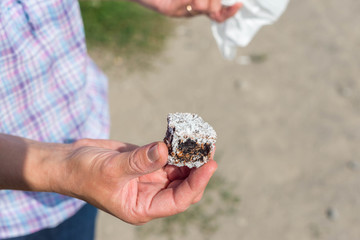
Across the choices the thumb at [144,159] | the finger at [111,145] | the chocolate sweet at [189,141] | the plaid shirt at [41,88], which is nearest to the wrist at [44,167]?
the finger at [111,145]

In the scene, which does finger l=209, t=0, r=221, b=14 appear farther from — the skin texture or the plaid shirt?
the skin texture

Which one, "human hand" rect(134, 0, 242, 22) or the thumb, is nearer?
the thumb

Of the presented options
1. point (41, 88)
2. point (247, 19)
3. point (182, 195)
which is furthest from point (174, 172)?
point (247, 19)

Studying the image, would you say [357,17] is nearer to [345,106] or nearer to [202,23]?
[345,106]

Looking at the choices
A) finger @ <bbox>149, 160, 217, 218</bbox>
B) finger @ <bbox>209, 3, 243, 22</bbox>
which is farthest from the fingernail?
finger @ <bbox>209, 3, 243, 22</bbox>

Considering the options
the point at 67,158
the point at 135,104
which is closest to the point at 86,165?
the point at 67,158

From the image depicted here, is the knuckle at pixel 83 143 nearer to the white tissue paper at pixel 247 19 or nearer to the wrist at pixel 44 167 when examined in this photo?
the wrist at pixel 44 167

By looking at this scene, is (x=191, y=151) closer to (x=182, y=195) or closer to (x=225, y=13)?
(x=182, y=195)
